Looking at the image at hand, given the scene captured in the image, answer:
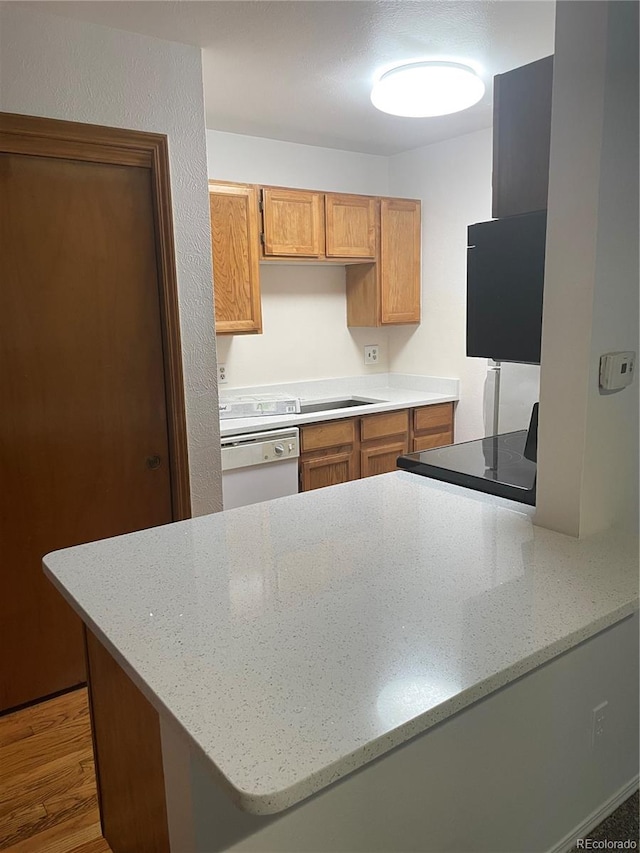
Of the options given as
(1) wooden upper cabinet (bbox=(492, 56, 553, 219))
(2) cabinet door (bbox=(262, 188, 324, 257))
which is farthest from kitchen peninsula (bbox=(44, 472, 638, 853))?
(2) cabinet door (bbox=(262, 188, 324, 257))

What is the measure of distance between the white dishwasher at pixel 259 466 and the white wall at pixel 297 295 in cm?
71

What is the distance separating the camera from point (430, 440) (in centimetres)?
410

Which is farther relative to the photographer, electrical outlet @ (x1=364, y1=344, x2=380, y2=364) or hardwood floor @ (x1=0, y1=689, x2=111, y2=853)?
electrical outlet @ (x1=364, y1=344, x2=380, y2=364)

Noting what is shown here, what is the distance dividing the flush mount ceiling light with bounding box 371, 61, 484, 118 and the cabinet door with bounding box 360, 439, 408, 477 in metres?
1.84

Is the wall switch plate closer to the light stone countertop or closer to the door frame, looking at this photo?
the door frame

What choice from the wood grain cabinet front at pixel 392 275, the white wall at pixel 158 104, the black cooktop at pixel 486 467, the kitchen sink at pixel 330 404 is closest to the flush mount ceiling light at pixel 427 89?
the white wall at pixel 158 104

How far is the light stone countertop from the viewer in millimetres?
3426

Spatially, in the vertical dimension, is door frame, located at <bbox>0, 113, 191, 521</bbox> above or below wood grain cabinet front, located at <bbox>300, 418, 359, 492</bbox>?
above

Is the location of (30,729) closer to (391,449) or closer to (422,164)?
(391,449)

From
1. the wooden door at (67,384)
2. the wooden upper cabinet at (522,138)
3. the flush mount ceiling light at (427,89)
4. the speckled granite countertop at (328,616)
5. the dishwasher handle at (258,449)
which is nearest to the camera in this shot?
the speckled granite countertop at (328,616)

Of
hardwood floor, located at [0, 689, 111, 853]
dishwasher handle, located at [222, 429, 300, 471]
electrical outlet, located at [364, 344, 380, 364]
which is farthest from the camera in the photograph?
electrical outlet, located at [364, 344, 380, 364]

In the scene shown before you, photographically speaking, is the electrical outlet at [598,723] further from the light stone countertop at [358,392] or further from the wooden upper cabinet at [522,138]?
the light stone countertop at [358,392]

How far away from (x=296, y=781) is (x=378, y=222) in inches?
143

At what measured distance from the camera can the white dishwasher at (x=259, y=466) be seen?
3.18m
